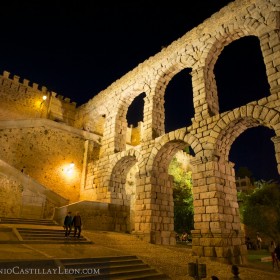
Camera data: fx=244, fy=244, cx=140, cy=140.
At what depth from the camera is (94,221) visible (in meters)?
13.0

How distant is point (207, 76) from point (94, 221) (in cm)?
963

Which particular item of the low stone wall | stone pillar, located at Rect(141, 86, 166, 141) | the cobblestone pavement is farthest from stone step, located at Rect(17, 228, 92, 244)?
stone pillar, located at Rect(141, 86, 166, 141)

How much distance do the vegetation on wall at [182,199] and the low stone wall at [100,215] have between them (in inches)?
218

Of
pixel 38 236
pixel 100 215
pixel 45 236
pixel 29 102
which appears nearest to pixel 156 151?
pixel 100 215

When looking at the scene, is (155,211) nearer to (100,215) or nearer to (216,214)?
(100,215)

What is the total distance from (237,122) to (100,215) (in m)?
8.47

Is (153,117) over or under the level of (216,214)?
over

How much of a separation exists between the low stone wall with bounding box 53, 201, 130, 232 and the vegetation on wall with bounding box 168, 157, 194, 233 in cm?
555

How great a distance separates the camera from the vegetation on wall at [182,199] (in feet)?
63.7

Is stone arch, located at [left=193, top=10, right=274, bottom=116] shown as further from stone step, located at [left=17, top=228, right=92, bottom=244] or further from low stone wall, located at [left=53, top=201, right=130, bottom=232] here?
stone step, located at [left=17, top=228, right=92, bottom=244]

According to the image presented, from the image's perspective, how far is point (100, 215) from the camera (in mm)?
13266

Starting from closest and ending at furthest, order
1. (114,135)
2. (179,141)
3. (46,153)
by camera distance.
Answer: (179,141), (114,135), (46,153)

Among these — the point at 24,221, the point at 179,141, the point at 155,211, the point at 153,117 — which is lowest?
the point at 24,221

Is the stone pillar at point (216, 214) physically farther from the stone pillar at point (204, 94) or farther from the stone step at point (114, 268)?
the stone step at point (114, 268)
